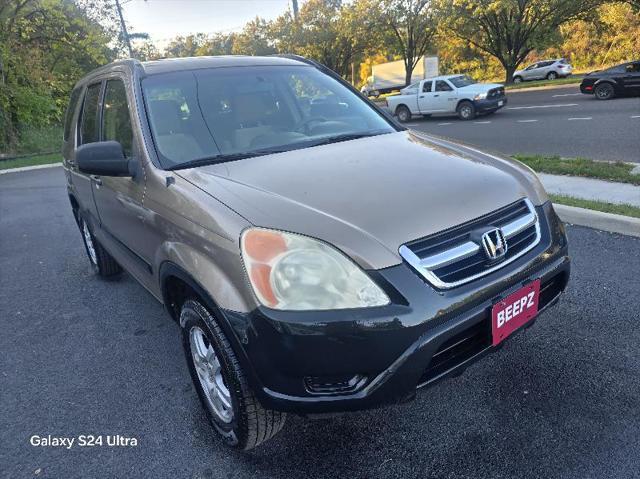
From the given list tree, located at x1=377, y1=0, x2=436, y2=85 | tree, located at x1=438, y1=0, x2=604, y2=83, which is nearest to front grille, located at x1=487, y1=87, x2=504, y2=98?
tree, located at x1=438, y1=0, x2=604, y2=83

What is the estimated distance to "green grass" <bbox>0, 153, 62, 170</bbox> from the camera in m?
15.5

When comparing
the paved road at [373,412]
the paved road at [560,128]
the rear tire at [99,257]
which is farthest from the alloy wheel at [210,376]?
the paved road at [560,128]

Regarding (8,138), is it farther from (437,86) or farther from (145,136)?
(145,136)

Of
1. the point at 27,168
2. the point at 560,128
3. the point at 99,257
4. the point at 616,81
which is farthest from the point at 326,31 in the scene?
the point at 99,257

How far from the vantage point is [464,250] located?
1898mm

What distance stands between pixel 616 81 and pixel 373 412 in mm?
18219

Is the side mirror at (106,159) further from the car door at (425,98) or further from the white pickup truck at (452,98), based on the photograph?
the car door at (425,98)

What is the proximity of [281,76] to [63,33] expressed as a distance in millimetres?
19592

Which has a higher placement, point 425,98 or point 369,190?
point 369,190

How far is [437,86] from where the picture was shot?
17578 mm

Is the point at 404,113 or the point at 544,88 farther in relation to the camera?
the point at 544,88

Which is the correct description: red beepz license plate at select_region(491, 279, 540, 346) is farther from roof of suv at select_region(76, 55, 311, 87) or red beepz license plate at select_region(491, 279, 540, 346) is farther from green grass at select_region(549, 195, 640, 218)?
green grass at select_region(549, 195, 640, 218)

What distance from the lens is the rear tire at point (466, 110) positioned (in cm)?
1633

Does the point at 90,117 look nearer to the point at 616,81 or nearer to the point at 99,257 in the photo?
the point at 99,257
